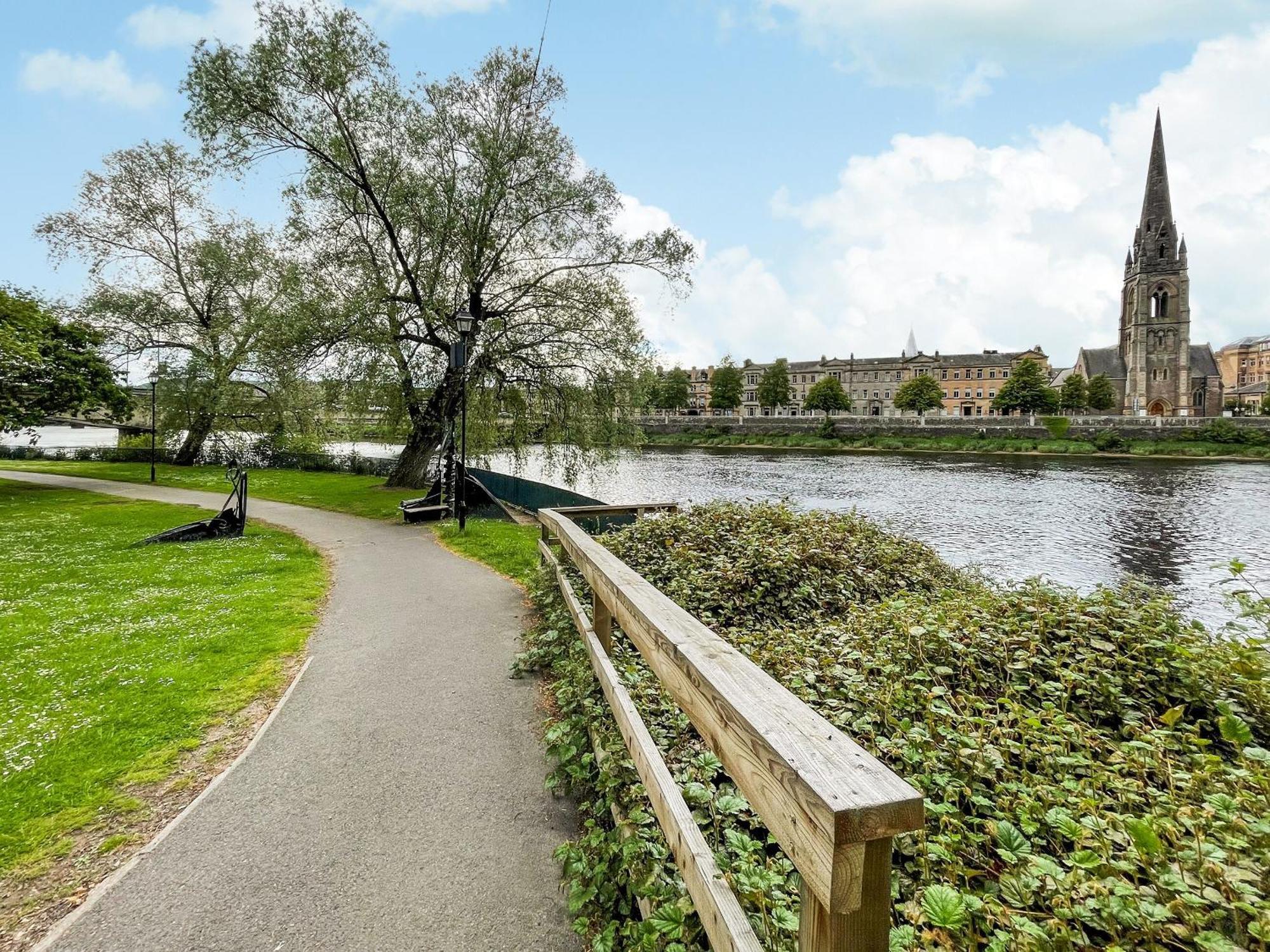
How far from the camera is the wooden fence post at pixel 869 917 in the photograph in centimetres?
123

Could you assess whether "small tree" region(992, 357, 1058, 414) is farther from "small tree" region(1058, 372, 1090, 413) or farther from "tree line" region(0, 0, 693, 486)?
"tree line" region(0, 0, 693, 486)

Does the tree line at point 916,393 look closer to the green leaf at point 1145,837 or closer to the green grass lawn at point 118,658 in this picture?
the green grass lawn at point 118,658

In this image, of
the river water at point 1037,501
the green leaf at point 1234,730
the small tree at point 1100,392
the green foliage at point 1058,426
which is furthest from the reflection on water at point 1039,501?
the small tree at point 1100,392

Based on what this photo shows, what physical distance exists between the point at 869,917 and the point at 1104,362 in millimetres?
112196

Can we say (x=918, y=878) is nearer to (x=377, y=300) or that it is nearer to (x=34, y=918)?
(x=34, y=918)

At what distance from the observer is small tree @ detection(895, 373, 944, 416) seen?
85.9m

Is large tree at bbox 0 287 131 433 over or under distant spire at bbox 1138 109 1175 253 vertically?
under

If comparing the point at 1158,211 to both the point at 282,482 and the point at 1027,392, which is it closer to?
the point at 1027,392

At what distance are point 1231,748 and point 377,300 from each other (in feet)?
57.4

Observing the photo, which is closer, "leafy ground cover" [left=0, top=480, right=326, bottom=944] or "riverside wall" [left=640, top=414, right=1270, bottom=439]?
"leafy ground cover" [left=0, top=480, right=326, bottom=944]

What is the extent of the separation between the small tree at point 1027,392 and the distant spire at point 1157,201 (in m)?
19.8

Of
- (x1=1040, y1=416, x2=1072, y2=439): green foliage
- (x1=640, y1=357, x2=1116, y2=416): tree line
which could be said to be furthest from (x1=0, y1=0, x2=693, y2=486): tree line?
(x1=1040, y1=416, x2=1072, y2=439): green foliage

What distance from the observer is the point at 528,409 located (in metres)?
18.5

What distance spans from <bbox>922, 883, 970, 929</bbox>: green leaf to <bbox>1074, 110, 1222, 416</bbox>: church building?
94.0 m
